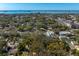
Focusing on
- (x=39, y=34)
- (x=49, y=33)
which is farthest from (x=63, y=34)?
(x=39, y=34)

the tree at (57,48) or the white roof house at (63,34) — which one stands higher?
the white roof house at (63,34)

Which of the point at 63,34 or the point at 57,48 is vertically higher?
the point at 63,34

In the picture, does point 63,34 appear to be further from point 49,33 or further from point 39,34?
point 39,34

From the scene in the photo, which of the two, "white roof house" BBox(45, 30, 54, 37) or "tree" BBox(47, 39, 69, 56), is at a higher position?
"white roof house" BBox(45, 30, 54, 37)

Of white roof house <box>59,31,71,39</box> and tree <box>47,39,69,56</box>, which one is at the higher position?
white roof house <box>59,31,71,39</box>

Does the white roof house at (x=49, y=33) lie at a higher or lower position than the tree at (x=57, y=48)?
higher

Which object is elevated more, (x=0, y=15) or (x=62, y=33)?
(x=0, y=15)

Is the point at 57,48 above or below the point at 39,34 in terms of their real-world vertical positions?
below

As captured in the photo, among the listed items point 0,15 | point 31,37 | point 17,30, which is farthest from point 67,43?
point 0,15

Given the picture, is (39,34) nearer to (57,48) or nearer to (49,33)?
(49,33)

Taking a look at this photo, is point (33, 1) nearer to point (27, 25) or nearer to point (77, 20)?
point (27, 25)

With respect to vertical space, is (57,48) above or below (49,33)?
below
